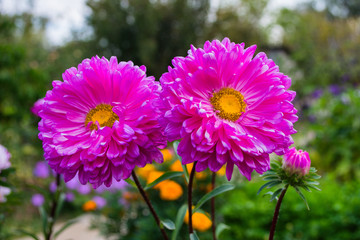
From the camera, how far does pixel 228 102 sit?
739 millimetres

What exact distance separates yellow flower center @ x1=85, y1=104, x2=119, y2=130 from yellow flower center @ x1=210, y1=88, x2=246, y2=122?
0.75 feet

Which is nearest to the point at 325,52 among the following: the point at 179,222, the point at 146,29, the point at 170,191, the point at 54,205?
the point at 146,29

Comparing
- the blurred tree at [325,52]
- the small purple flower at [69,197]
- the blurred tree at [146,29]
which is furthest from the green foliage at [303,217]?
the blurred tree at [146,29]

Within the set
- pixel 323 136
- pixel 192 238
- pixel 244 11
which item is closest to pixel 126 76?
pixel 192 238

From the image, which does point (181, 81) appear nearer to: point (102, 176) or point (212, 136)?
point (212, 136)

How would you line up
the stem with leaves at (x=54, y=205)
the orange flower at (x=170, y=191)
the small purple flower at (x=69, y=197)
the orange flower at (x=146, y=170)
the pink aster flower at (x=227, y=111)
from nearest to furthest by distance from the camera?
the pink aster flower at (x=227, y=111) < the stem with leaves at (x=54, y=205) < the orange flower at (x=170, y=191) < the orange flower at (x=146, y=170) < the small purple flower at (x=69, y=197)

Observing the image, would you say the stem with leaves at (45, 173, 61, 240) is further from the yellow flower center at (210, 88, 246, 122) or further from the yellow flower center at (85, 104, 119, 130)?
the yellow flower center at (210, 88, 246, 122)

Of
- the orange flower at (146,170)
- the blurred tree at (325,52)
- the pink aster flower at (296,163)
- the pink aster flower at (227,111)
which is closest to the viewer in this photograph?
the pink aster flower at (227,111)

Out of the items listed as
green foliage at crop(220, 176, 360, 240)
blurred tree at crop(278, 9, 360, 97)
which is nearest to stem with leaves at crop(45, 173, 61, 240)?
green foliage at crop(220, 176, 360, 240)

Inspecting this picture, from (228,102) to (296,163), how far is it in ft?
0.68

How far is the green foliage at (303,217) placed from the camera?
216 centimetres

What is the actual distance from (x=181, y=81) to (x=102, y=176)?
0.25m

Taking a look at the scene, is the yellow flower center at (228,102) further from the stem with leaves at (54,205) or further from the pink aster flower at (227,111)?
the stem with leaves at (54,205)

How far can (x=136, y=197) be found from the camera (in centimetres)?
252
